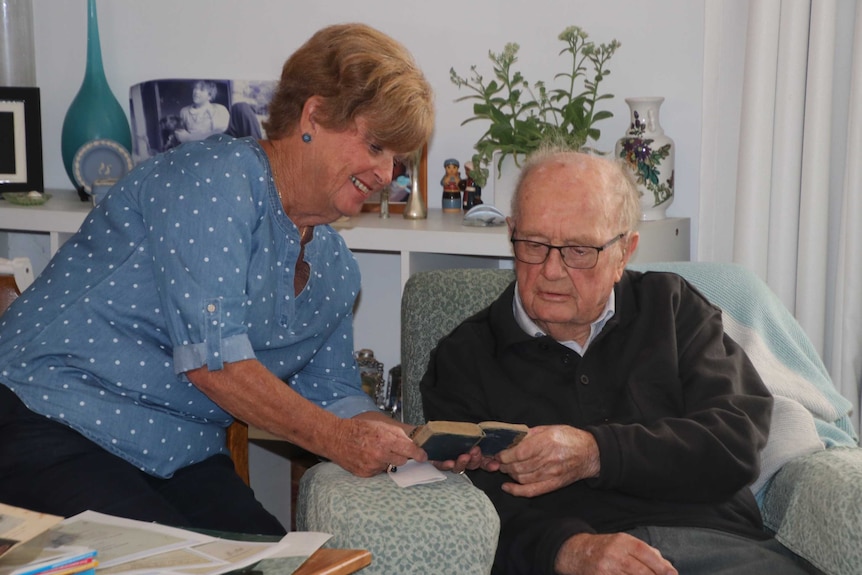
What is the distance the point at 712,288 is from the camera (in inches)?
82.1

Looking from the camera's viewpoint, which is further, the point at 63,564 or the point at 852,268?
the point at 852,268

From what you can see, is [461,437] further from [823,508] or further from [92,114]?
[92,114]

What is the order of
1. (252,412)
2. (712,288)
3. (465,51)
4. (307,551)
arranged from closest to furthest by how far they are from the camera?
(307,551) < (252,412) < (712,288) < (465,51)

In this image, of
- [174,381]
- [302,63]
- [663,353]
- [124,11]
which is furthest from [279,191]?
[124,11]

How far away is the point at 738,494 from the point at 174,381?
3.20 feet

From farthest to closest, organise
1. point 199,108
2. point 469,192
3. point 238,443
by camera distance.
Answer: point 199,108, point 469,192, point 238,443

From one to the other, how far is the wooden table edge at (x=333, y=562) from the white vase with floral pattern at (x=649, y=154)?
1.67m

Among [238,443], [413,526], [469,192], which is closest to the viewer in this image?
[413,526]

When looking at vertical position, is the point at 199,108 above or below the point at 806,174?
above

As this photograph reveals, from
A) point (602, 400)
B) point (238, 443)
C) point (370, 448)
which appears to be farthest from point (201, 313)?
point (602, 400)

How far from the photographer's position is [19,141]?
3166 mm

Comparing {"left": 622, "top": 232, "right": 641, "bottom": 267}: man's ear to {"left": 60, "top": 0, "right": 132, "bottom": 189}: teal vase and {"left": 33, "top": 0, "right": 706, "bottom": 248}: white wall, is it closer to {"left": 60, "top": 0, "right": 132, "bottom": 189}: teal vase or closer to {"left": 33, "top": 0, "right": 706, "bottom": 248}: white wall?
{"left": 33, "top": 0, "right": 706, "bottom": 248}: white wall

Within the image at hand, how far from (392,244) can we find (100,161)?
41.9 inches

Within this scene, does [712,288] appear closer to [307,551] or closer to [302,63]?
[302,63]
